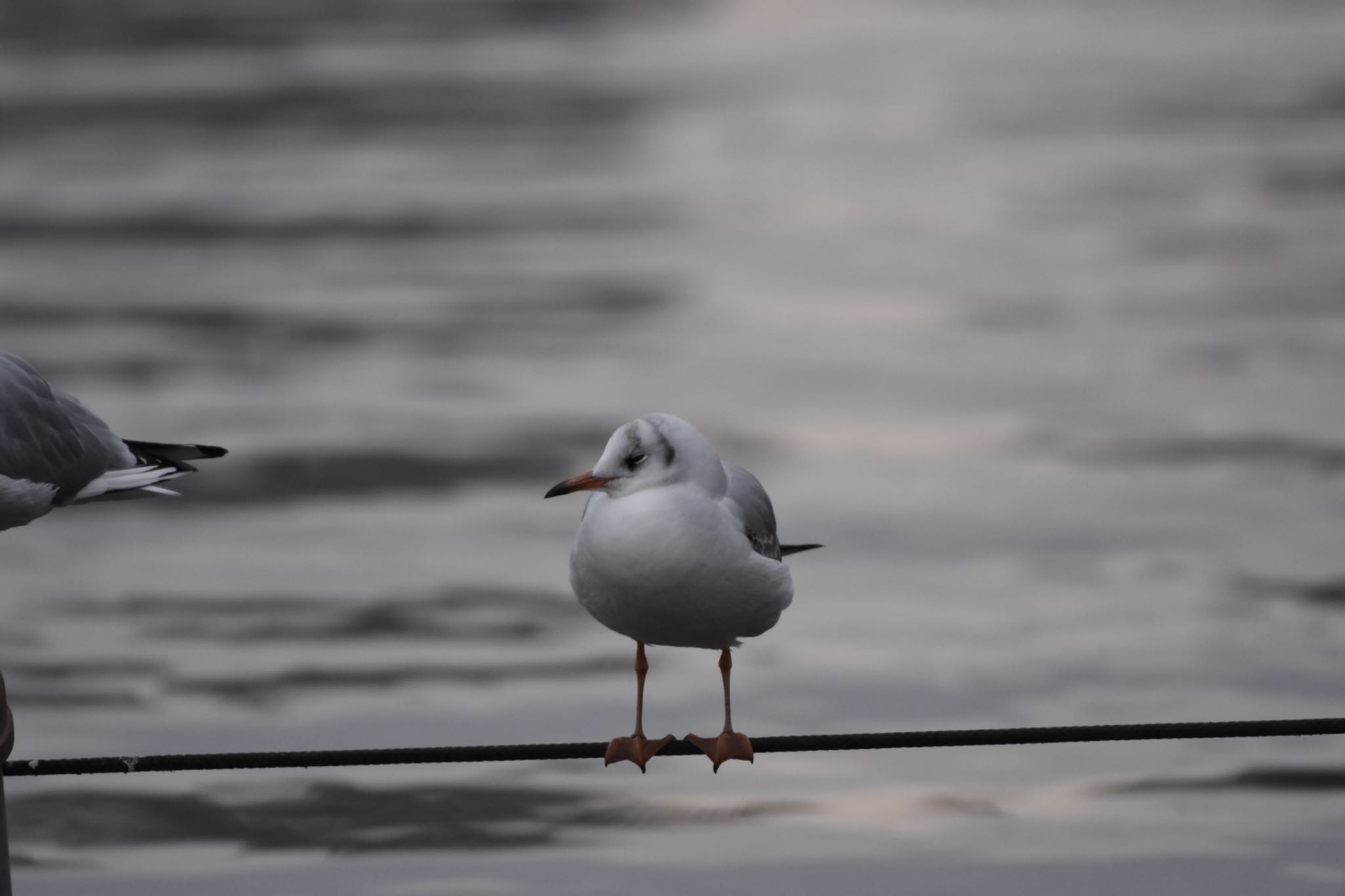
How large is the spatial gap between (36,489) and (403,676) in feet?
22.5

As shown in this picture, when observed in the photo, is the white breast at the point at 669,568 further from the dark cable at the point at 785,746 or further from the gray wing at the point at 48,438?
the gray wing at the point at 48,438

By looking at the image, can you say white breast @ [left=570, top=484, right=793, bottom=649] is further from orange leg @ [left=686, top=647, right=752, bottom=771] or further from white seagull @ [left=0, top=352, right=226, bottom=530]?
white seagull @ [left=0, top=352, right=226, bottom=530]

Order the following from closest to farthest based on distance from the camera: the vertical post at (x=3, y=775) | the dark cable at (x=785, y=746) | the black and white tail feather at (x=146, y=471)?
the dark cable at (x=785, y=746) < the vertical post at (x=3, y=775) < the black and white tail feather at (x=146, y=471)

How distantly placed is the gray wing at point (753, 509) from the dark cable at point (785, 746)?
85 cm

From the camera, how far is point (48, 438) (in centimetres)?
645

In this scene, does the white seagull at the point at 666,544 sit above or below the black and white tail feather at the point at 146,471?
below

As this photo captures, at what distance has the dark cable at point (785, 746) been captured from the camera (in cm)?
472

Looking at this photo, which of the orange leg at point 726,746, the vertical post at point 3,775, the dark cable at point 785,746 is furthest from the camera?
the orange leg at point 726,746

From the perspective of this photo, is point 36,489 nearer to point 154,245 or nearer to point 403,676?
point 403,676

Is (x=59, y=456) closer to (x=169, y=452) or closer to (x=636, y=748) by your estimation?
(x=169, y=452)

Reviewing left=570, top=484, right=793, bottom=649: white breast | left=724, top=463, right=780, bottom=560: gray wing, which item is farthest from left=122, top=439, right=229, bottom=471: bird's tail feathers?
left=724, top=463, right=780, bottom=560: gray wing

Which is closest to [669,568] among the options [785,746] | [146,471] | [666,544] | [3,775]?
[666,544]

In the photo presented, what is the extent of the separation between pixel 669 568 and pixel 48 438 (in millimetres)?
2135

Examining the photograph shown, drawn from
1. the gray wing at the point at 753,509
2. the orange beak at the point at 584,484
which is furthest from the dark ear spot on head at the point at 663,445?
the gray wing at the point at 753,509
